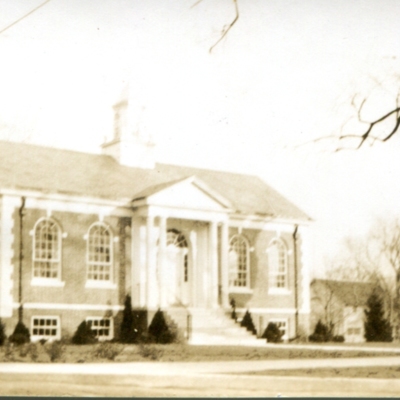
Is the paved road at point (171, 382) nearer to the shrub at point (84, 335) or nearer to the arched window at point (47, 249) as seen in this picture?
the shrub at point (84, 335)

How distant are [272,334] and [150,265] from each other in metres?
1.45

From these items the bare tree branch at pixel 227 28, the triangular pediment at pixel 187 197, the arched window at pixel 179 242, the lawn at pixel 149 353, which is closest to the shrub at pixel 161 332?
the lawn at pixel 149 353

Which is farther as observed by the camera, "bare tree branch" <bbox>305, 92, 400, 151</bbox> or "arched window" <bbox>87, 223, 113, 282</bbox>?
"bare tree branch" <bbox>305, 92, 400, 151</bbox>

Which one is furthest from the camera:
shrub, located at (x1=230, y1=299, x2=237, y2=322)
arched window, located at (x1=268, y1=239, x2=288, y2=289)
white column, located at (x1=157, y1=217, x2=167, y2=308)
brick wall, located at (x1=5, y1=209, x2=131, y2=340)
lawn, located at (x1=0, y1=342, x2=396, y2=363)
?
arched window, located at (x1=268, y1=239, x2=288, y2=289)

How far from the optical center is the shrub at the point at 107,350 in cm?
710

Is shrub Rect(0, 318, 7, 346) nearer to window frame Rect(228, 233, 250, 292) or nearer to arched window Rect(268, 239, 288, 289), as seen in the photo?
window frame Rect(228, 233, 250, 292)

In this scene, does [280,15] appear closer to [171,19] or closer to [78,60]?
[171,19]

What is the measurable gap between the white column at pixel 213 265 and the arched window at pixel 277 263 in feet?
1.90

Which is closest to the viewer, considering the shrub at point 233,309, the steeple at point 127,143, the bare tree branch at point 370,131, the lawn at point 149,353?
the lawn at point 149,353

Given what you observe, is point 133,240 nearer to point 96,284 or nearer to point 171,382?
point 96,284

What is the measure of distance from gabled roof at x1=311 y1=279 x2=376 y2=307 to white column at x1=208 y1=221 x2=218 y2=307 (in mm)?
1172

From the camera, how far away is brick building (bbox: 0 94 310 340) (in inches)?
282

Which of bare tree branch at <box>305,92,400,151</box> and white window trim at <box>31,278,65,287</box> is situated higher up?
bare tree branch at <box>305,92,400,151</box>

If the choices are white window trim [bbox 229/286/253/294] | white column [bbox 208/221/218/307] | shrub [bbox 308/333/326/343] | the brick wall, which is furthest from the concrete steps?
the brick wall
